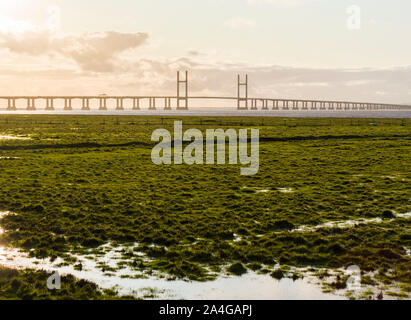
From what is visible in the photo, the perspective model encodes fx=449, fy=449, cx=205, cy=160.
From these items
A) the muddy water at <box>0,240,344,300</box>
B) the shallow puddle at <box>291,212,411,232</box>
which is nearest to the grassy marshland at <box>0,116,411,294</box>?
the shallow puddle at <box>291,212,411,232</box>

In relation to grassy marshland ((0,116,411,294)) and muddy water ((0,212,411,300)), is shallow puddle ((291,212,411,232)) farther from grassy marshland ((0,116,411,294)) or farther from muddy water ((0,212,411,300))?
muddy water ((0,212,411,300))

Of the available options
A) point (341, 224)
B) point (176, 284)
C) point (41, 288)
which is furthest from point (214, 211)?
point (41, 288)

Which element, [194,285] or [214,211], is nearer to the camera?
[194,285]

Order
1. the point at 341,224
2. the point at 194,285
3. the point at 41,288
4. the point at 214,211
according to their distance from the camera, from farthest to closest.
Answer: the point at 214,211, the point at 341,224, the point at 194,285, the point at 41,288

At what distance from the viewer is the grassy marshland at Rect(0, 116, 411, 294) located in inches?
423

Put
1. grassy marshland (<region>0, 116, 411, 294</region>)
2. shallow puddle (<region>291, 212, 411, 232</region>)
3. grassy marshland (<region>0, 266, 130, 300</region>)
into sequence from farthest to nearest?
shallow puddle (<region>291, 212, 411, 232</region>)
grassy marshland (<region>0, 116, 411, 294</region>)
grassy marshland (<region>0, 266, 130, 300</region>)

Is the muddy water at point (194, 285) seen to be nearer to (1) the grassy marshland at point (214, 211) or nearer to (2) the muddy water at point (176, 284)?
(2) the muddy water at point (176, 284)

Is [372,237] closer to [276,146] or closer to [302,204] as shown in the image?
[302,204]

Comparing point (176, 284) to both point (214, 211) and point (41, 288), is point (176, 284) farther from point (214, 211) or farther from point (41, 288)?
point (214, 211)

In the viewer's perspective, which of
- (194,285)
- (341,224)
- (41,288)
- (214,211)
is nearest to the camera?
(41,288)

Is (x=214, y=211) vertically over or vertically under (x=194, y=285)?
under

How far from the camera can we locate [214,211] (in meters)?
15.3

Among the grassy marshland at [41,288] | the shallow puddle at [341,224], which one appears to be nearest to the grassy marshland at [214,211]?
the shallow puddle at [341,224]

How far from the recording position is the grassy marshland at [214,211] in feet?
35.3
